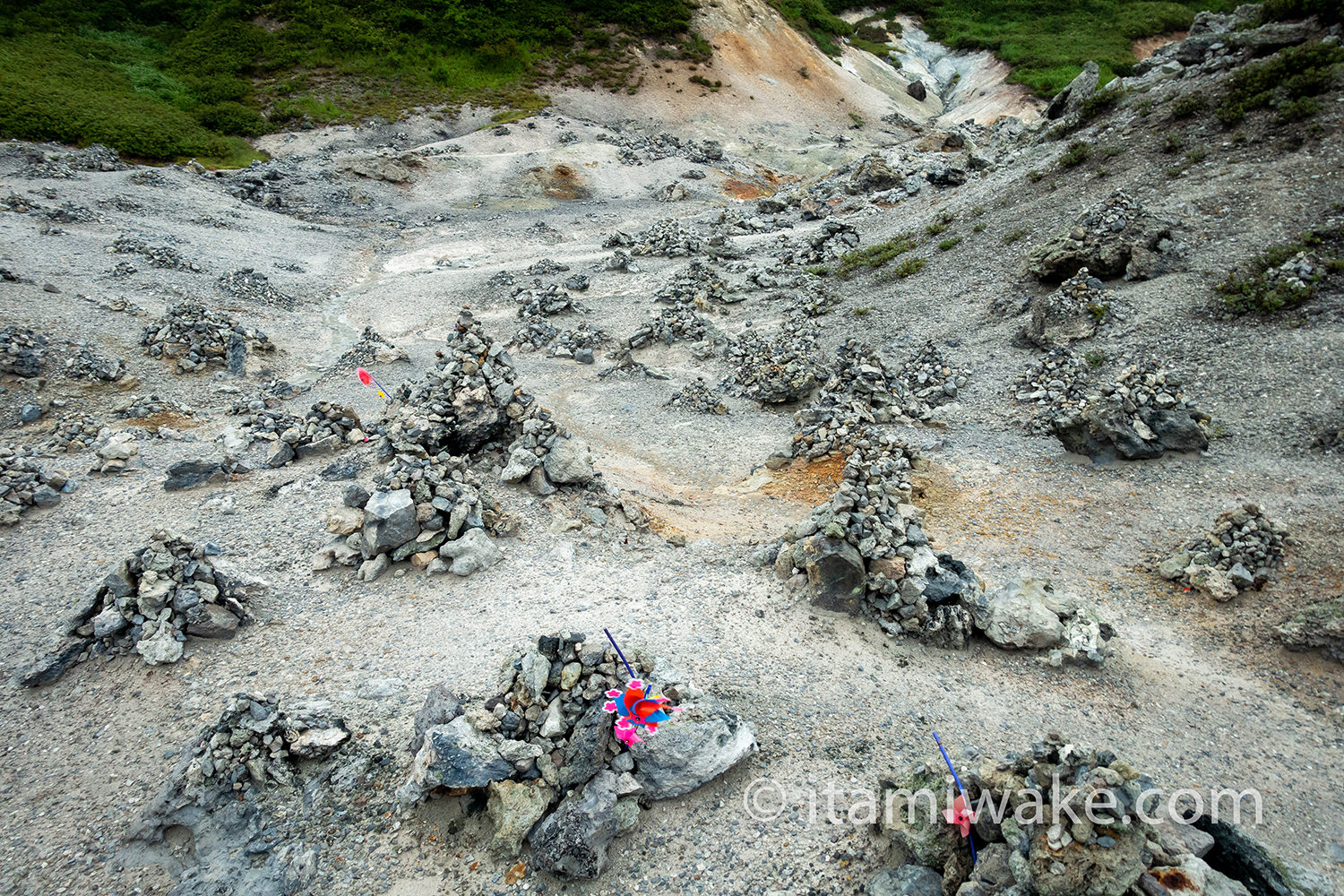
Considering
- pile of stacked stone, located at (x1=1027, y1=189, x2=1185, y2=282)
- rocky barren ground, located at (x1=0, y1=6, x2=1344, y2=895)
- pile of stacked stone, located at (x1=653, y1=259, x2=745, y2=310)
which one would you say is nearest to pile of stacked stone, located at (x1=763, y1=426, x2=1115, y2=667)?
rocky barren ground, located at (x1=0, y1=6, x2=1344, y2=895)

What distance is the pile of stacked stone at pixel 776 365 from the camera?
19312 mm

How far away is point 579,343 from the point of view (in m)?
24.7

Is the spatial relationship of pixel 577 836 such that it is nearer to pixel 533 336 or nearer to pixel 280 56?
pixel 533 336

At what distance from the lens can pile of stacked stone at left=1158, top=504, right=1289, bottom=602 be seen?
10211mm

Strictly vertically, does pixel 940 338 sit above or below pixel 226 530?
above

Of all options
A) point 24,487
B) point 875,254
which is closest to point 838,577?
point 24,487

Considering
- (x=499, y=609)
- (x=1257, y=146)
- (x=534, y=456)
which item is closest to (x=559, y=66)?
(x=1257, y=146)

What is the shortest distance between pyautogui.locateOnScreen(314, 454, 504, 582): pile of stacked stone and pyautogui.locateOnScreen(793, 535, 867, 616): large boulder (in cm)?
577

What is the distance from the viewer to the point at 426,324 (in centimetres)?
2764

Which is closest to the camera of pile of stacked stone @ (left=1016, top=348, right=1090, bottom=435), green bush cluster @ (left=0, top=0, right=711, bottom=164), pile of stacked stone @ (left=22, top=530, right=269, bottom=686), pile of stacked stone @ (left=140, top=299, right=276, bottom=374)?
pile of stacked stone @ (left=22, top=530, right=269, bottom=686)

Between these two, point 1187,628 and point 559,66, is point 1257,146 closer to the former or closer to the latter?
point 1187,628

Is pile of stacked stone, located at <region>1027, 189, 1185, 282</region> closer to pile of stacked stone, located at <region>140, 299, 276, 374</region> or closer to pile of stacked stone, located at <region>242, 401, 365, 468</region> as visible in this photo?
pile of stacked stone, located at <region>242, 401, 365, 468</region>

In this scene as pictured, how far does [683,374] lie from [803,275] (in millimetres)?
10353

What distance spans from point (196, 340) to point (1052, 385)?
91.7 feet
